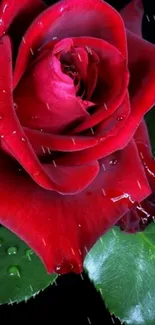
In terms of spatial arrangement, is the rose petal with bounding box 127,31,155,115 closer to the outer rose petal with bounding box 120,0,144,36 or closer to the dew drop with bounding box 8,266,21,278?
the outer rose petal with bounding box 120,0,144,36

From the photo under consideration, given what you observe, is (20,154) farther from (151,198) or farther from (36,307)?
(36,307)

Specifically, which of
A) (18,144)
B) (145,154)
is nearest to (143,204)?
(145,154)

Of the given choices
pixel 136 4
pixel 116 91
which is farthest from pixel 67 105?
pixel 136 4

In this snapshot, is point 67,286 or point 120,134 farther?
point 67,286

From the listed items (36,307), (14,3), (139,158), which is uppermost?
(14,3)

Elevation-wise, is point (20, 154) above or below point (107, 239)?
above

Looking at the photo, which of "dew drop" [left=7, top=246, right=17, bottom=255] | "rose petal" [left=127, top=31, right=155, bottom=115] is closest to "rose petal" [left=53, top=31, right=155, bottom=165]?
"rose petal" [left=127, top=31, right=155, bottom=115]
